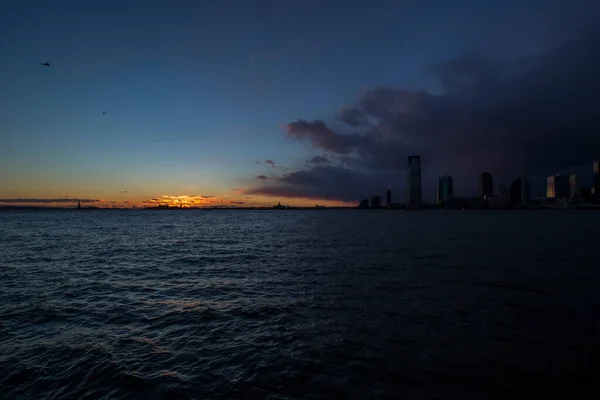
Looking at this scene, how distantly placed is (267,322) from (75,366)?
9282 millimetres

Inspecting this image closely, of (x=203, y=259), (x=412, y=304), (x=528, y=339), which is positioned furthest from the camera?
(x=203, y=259)

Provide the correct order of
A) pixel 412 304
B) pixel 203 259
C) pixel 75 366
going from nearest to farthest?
pixel 75 366 → pixel 412 304 → pixel 203 259

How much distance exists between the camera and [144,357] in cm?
1427

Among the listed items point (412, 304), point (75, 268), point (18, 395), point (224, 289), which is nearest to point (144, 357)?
point (18, 395)

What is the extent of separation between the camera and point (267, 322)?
18.8m

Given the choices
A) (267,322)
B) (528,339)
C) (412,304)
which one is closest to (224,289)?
(267,322)

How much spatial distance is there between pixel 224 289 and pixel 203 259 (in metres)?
19.0

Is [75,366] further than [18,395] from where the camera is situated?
Yes

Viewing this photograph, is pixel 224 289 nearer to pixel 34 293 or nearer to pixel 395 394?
pixel 34 293

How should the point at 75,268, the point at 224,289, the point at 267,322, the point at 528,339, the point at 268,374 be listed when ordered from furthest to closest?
the point at 75,268, the point at 224,289, the point at 267,322, the point at 528,339, the point at 268,374

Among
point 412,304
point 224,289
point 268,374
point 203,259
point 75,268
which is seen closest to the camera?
point 268,374

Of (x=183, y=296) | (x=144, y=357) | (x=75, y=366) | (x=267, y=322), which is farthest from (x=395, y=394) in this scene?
(x=183, y=296)

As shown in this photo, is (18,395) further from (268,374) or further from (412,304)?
(412,304)

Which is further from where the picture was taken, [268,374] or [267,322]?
[267,322]
